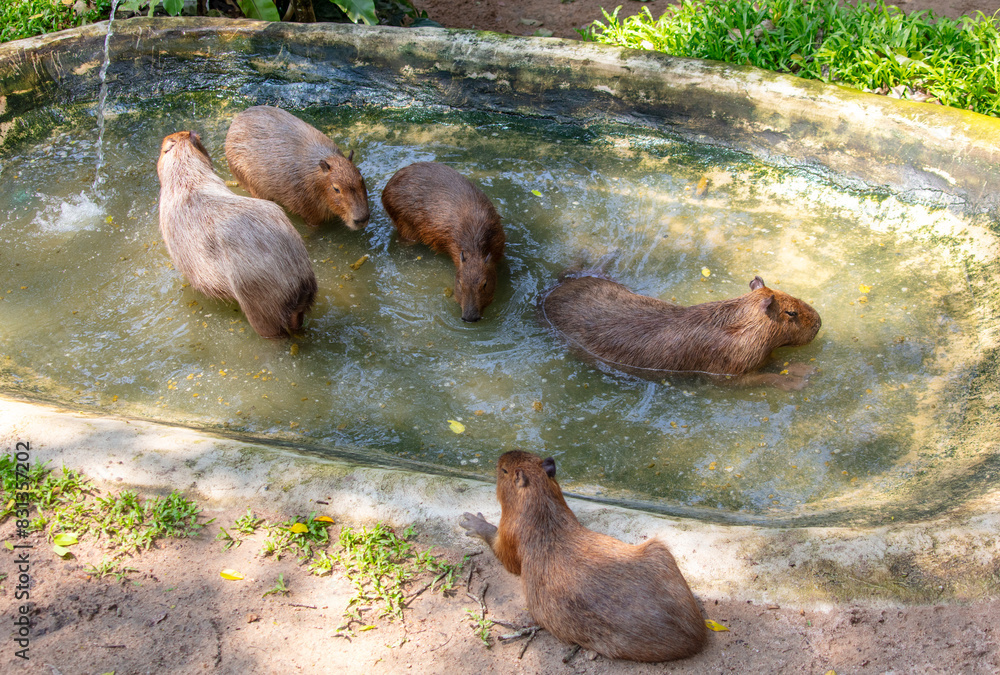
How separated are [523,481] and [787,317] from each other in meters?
2.07

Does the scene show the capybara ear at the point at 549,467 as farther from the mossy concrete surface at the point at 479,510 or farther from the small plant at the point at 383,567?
the small plant at the point at 383,567

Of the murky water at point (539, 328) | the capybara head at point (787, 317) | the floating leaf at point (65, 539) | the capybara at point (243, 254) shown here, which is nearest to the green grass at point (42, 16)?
the murky water at point (539, 328)

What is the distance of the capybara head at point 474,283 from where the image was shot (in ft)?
14.1

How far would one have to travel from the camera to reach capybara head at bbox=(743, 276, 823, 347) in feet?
13.0

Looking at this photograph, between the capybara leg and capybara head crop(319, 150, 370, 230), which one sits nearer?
the capybara leg

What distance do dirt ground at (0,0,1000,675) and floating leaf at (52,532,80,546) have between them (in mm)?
41

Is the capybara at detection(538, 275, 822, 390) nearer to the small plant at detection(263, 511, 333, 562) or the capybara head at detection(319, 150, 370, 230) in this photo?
the capybara head at detection(319, 150, 370, 230)

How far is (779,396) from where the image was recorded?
151 inches

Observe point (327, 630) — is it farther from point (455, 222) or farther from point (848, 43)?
point (848, 43)

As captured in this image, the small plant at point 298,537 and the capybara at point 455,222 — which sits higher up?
the capybara at point 455,222

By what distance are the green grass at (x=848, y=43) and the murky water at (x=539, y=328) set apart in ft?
3.73

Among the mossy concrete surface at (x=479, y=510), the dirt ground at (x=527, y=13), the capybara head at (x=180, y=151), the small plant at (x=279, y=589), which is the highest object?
the dirt ground at (x=527, y=13)

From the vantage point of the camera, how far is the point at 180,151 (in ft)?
15.2

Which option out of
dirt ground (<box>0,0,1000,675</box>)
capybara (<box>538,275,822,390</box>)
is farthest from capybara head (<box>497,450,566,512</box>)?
capybara (<box>538,275,822,390</box>)
